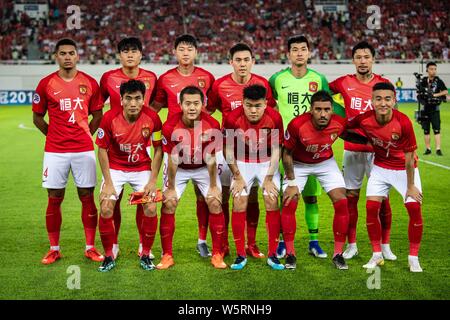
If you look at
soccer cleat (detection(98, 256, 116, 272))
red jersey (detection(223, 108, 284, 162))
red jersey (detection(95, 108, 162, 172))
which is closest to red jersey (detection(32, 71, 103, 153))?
red jersey (detection(95, 108, 162, 172))

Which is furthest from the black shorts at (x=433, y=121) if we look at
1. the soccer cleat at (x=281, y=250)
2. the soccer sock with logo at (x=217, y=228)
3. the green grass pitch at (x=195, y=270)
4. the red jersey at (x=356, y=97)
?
the soccer sock with logo at (x=217, y=228)

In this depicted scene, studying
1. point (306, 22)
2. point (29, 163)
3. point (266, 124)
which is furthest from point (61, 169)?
point (306, 22)

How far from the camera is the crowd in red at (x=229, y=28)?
3650 centimetres

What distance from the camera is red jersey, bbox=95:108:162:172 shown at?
6352 millimetres

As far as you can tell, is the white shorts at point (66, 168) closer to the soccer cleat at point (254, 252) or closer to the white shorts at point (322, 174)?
the soccer cleat at point (254, 252)

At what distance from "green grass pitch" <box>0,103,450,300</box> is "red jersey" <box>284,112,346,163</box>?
1.17 metres

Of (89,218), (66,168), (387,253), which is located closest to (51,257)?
(89,218)

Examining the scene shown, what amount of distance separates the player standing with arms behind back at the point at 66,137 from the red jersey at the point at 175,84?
742 millimetres

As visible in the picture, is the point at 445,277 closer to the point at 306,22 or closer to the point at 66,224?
the point at 66,224

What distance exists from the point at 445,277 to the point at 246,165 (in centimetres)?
218

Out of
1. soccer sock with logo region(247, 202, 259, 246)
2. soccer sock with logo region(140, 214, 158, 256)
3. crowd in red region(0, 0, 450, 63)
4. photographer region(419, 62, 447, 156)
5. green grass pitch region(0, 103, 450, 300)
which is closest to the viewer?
green grass pitch region(0, 103, 450, 300)

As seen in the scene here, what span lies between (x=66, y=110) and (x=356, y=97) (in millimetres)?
3094

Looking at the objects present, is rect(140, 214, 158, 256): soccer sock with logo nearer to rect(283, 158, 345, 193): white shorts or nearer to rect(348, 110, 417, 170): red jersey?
rect(283, 158, 345, 193): white shorts
